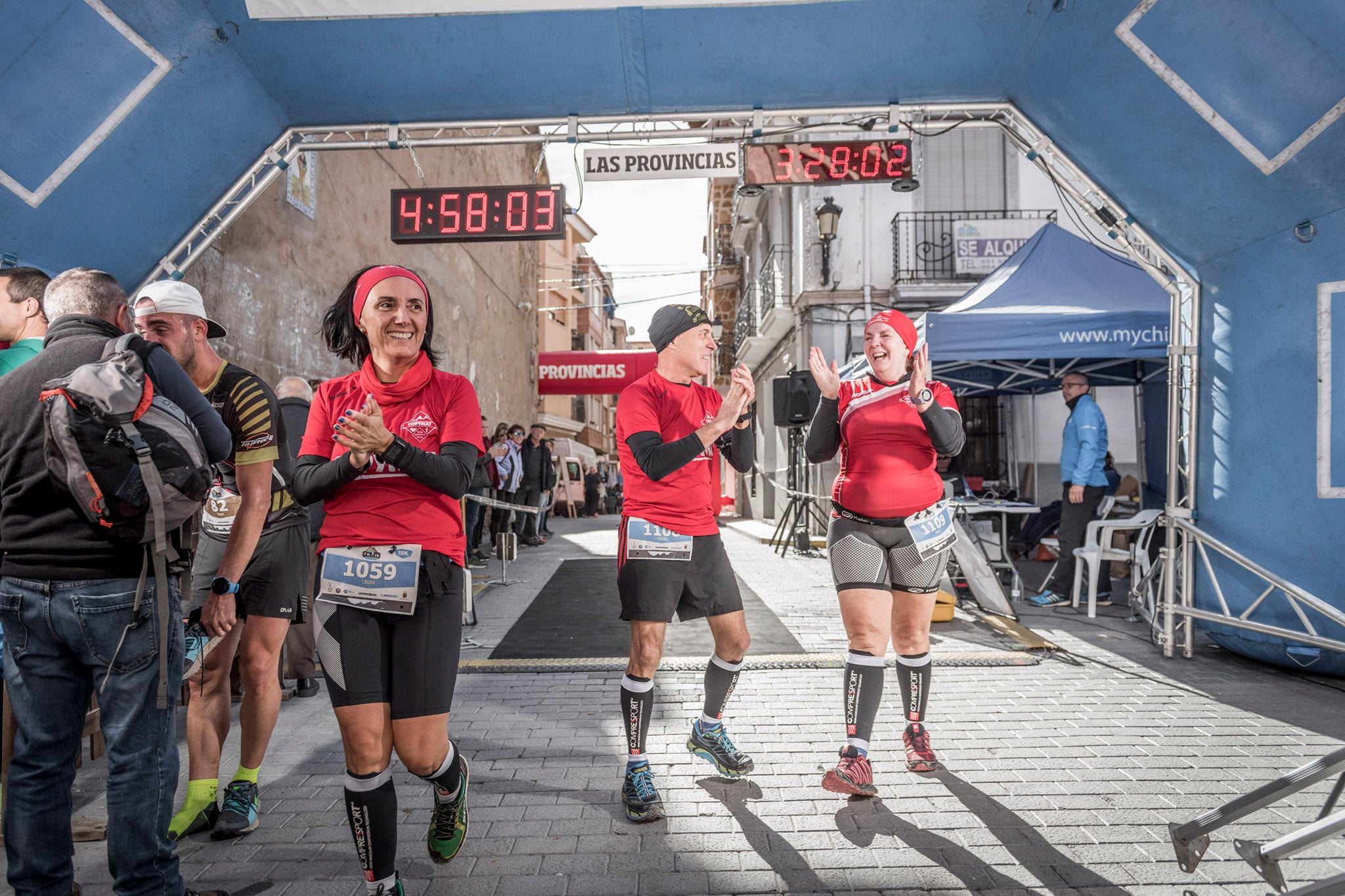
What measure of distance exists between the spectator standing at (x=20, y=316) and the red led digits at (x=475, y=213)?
4.24 metres

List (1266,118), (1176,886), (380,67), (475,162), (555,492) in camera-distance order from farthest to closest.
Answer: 1. (555,492)
2. (475,162)
3. (380,67)
4. (1266,118)
5. (1176,886)

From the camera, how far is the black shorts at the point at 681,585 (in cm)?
339

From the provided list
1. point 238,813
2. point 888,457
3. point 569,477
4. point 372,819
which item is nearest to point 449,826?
point 372,819

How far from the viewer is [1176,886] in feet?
9.12

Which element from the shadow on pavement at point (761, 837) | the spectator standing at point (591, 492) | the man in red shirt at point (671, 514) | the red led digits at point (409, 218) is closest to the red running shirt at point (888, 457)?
the man in red shirt at point (671, 514)

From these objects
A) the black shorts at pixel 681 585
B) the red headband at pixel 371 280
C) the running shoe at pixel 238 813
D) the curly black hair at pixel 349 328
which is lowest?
the running shoe at pixel 238 813

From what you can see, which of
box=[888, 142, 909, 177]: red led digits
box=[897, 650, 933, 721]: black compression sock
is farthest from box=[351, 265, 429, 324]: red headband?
box=[888, 142, 909, 177]: red led digits

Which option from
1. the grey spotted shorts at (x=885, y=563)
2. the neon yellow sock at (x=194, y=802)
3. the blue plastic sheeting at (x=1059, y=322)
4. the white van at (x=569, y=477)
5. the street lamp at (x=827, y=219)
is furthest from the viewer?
the white van at (x=569, y=477)

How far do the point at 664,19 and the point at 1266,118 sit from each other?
3.57 meters

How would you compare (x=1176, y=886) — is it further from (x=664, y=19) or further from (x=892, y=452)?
(x=664, y=19)

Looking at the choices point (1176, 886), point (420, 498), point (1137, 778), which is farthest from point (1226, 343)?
point (420, 498)

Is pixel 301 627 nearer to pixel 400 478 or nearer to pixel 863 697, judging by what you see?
pixel 400 478

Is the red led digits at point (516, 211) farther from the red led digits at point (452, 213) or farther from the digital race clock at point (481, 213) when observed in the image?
the red led digits at point (452, 213)

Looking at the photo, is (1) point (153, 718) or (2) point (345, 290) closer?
(1) point (153, 718)
